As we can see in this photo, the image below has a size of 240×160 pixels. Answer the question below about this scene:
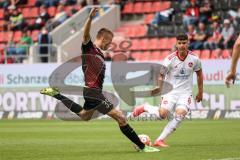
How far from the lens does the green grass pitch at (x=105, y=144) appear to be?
1197 centimetres

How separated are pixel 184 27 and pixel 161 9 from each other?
11.0ft

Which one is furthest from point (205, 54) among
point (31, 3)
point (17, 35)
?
point (31, 3)

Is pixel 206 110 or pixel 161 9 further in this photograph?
pixel 161 9

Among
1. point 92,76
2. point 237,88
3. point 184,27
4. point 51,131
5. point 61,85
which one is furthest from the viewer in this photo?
point 184,27

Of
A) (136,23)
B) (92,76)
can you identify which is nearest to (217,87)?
(136,23)

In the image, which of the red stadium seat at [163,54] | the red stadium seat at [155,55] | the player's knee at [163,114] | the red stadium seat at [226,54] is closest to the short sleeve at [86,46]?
the player's knee at [163,114]

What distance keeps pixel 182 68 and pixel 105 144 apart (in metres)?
2.11

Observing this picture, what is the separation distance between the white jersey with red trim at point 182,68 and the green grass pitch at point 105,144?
109 centimetres

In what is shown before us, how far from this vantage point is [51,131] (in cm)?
1952

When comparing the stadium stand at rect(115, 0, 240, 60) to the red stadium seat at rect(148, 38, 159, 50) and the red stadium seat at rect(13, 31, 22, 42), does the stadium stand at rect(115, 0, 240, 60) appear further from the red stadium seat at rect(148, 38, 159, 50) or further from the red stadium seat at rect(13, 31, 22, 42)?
the red stadium seat at rect(13, 31, 22, 42)

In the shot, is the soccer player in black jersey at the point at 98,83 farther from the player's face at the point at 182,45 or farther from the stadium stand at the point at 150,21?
the stadium stand at the point at 150,21

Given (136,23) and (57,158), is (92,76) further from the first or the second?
(136,23)

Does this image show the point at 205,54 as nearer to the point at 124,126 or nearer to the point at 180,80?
the point at 180,80

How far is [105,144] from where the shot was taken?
48.4 feet
